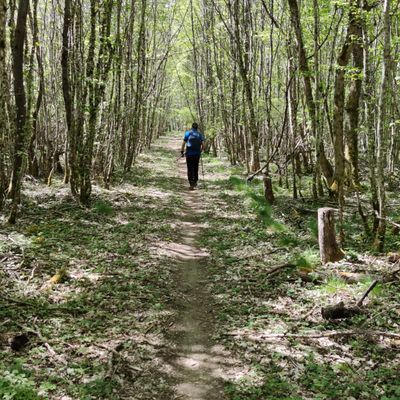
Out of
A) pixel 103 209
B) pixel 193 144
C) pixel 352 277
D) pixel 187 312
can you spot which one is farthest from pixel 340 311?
pixel 193 144

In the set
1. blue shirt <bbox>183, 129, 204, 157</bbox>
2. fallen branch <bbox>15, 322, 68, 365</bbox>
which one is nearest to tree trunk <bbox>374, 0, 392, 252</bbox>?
fallen branch <bbox>15, 322, 68, 365</bbox>

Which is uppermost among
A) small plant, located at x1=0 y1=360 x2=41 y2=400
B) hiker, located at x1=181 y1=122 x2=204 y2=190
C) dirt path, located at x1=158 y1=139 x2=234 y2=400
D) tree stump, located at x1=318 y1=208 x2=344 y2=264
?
hiker, located at x1=181 y1=122 x2=204 y2=190

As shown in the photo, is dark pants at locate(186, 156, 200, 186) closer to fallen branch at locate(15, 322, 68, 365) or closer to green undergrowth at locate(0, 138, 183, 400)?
green undergrowth at locate(0, 138, 183, 400)

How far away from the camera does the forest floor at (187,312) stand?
4242mm

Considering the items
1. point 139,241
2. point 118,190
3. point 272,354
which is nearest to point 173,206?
point 118,190

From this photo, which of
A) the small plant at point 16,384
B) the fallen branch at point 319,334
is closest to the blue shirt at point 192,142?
the fallen branch at point 319,334

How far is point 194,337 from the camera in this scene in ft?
17.2

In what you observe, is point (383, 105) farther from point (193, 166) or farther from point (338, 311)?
point (193, 166)

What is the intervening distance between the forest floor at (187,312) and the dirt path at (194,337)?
0.02 m

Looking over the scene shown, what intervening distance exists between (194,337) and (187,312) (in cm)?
68

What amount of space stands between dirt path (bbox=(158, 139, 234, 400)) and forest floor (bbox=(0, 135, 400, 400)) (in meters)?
0.02

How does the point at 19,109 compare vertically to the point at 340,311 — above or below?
above

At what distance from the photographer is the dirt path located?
170 inches

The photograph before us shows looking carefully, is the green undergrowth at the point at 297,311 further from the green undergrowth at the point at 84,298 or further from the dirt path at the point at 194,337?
the green undergrowth at the point at 84,298
